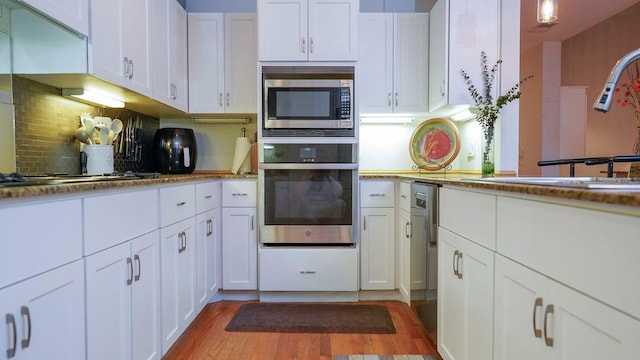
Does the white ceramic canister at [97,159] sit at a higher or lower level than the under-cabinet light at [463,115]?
lower

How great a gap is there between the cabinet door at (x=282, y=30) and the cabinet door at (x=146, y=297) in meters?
1.48

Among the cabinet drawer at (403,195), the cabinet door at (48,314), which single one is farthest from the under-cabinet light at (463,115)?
the cabinet door at (48,314)

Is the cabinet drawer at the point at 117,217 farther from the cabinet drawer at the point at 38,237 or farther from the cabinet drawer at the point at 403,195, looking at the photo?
the cabinet drawer at the point at 403,195

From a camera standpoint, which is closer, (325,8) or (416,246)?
(416,246)

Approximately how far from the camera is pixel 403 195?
2.32 meters

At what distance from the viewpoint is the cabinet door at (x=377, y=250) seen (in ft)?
8.20

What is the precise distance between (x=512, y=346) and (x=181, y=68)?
2611mm

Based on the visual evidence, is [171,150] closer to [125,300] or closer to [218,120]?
[218,120]

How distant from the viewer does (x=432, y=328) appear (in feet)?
5.73

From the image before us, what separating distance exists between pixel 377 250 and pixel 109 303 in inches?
68.9

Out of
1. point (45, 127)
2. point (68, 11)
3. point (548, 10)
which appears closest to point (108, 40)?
point (68, 11)

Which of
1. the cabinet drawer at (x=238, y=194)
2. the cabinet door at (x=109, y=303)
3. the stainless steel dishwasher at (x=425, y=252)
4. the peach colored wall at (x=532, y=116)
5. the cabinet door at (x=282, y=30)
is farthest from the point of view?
the peach colored wall at (x=532, y=116)

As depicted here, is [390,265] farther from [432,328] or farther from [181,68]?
[181,68]

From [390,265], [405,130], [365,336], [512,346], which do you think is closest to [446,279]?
[512,346]
